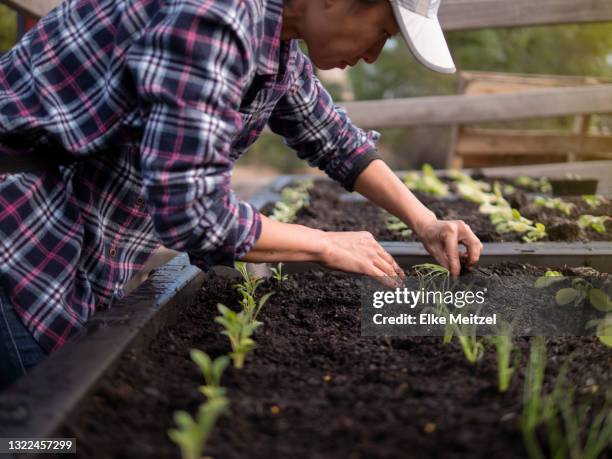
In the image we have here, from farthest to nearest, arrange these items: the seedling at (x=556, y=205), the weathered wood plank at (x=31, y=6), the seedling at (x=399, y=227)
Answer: the seedling at (x=556, y=205) → the seedling at (x=399, y=227) → the weathered wood plank at (x=31, y=6)

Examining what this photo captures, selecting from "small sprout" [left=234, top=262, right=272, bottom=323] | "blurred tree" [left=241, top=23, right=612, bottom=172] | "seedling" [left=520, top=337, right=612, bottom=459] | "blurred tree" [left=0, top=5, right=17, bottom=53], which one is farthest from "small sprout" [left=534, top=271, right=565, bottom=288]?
"blurred tree" [left=241, top=23, right=612, bottom=172]

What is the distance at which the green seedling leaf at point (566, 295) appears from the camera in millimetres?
1607

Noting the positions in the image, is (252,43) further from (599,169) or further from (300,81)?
(599,169)

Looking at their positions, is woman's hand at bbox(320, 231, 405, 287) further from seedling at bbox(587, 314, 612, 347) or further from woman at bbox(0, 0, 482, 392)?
seedling at bbox(587, 314, 612, 347)

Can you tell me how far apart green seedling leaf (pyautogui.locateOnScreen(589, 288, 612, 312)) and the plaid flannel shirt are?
0.89 meters

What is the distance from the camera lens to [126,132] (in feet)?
4.72

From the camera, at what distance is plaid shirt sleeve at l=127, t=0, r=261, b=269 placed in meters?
1.18

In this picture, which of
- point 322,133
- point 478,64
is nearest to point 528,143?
point 322,133

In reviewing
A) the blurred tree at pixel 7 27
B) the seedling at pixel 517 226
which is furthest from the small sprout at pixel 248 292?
the blurred tree at pixel 7 27

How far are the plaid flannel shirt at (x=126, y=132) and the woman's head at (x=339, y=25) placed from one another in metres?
0.06

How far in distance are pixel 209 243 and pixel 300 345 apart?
388 mm

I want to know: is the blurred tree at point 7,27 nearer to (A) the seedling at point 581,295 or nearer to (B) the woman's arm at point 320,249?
(B) the woman's arm at point 320,249

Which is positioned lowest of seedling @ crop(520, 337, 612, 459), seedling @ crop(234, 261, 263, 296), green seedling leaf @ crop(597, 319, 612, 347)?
seedling @ crop(234, 261, 263, 296)

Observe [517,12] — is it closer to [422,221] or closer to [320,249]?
[422,221]
